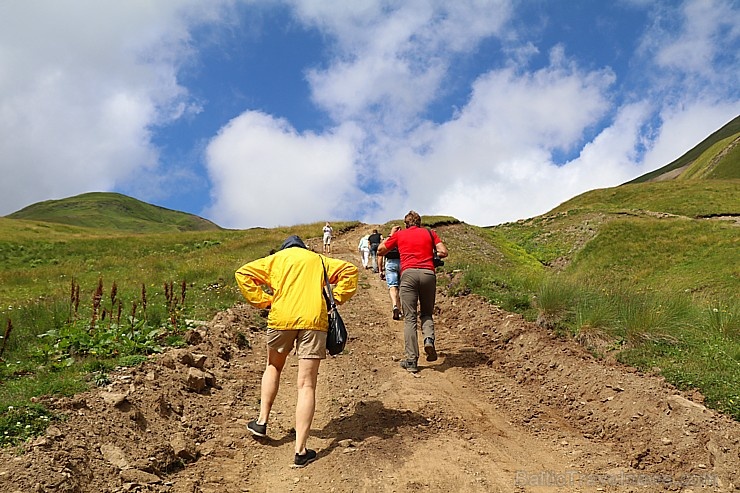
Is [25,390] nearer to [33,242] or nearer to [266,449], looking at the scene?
[266,449]

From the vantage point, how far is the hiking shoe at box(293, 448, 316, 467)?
5062 mm

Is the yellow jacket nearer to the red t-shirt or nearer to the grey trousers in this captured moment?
the grey trousers

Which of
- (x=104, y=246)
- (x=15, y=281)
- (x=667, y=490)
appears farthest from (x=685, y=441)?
(x=104, y=246)

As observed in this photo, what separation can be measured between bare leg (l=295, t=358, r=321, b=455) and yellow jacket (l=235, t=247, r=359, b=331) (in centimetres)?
43

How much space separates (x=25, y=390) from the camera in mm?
5426

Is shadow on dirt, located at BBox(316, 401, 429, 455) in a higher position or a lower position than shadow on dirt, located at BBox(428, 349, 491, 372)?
lower

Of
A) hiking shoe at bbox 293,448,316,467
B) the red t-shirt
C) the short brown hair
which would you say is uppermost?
the short brown hair

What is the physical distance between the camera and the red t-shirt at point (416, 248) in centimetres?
825

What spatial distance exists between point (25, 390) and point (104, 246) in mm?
36584

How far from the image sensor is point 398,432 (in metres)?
5.71

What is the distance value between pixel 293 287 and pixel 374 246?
13.1 metres

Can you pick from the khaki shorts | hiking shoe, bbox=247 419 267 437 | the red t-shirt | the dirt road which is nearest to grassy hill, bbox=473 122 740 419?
the dirt road

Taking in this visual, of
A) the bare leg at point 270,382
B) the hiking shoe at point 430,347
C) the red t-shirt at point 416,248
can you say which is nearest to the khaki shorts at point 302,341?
the bare leg at point 270,382

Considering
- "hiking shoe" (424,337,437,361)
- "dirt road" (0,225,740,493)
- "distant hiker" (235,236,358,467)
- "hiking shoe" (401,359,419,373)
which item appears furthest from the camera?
"hiking shoe" (424,337,437,361)
